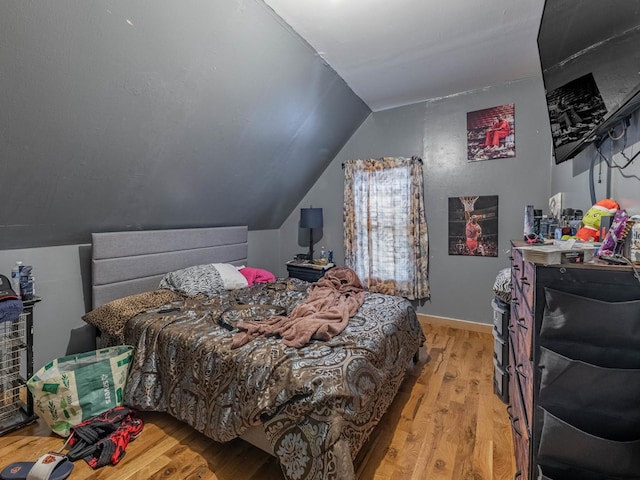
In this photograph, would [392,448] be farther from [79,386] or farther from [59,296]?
[59,296]

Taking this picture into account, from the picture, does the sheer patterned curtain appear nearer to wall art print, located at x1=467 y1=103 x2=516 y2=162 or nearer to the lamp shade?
the lamp shade

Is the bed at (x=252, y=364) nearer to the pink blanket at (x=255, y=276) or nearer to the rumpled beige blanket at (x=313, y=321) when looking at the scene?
the rumpled beige blanket at (x=313, y=321)

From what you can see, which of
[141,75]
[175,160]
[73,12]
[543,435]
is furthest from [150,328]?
[543,435]

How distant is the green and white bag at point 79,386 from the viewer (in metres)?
1.83

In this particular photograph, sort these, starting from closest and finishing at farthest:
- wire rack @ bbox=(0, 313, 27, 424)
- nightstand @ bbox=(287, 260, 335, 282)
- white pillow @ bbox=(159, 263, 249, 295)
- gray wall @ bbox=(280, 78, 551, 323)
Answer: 1. wire rack @ bbox=(0, 313, 27, 424)
2. white pillow @ bbox=(159, 263, 249, 295)
3. gray wall @ bbox=(280, 78, 551, 323)
4. nightstand @ bbox=(287, 260, 335, 282)

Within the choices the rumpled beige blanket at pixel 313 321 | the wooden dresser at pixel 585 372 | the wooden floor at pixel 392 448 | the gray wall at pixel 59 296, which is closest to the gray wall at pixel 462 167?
the wooden floor at pixel 392 448

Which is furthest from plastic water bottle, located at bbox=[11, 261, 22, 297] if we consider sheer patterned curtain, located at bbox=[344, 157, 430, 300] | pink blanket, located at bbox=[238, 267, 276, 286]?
sheer patterned curtain, located at bbox=[344, 157, 430, 300]

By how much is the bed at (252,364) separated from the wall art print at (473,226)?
58.2 inches

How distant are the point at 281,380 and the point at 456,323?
2.94m

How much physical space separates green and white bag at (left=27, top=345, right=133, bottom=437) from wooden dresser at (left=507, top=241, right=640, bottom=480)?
235cm

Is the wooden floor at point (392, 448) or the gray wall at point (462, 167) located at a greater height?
the gray wall at point (462, 167)

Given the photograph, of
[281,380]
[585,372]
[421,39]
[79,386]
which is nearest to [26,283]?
[79,386]

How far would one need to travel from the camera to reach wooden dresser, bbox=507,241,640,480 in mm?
894

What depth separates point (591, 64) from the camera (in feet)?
4.32
